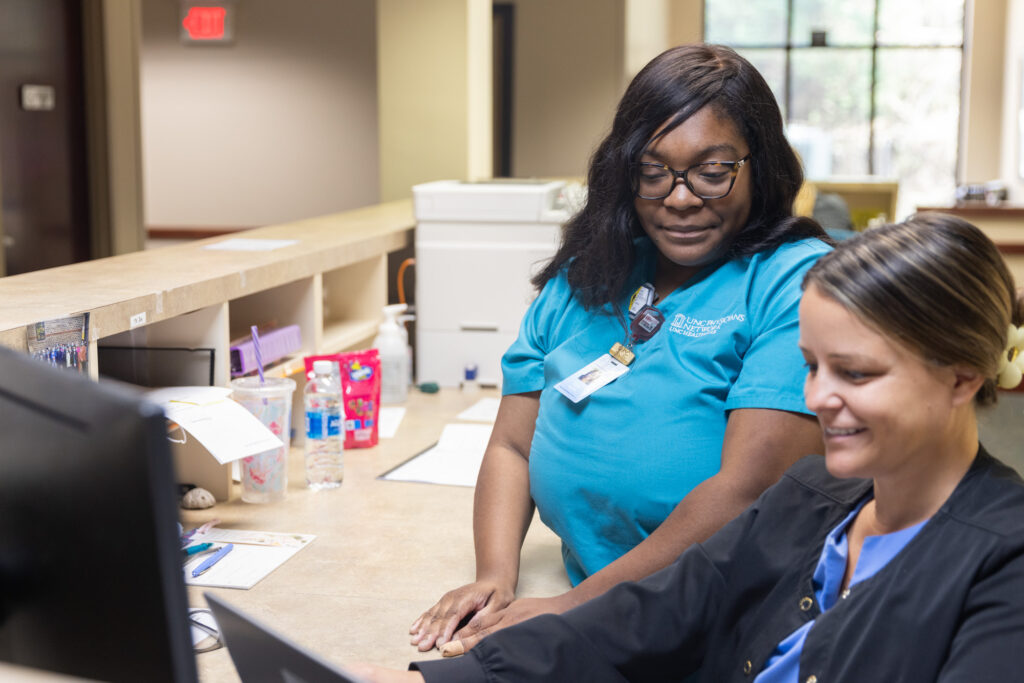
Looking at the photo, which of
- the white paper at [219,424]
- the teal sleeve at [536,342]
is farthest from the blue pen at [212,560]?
the teal sleeve at [536,342]

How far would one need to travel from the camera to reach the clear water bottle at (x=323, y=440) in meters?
1.87

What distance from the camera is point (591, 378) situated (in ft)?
4.55

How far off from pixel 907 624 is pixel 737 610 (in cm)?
25

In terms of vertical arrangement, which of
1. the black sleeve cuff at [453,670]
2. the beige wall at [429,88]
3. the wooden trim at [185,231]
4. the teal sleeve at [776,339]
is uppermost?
the beige wall at [429,88]

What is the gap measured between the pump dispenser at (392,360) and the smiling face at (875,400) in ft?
5.39

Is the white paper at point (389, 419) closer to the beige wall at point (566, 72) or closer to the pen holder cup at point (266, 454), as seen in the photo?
the pen holder cup at point (266, 454)

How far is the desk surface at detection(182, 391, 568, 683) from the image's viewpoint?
1277 millimetres

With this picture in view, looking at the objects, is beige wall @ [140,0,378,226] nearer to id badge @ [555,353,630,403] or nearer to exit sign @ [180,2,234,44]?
exit sign @ [180,2,234,44]

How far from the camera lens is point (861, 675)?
3.00 feet

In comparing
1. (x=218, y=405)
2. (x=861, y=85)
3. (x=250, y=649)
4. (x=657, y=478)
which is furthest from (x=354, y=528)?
(x=861, y=85)

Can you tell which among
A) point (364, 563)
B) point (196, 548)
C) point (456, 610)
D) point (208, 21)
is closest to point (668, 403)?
point (456, 610)

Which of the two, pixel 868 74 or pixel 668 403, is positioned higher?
pixel 868 74

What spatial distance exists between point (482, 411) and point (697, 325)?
3.68 ft

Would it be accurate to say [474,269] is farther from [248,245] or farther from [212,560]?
[212,560]
